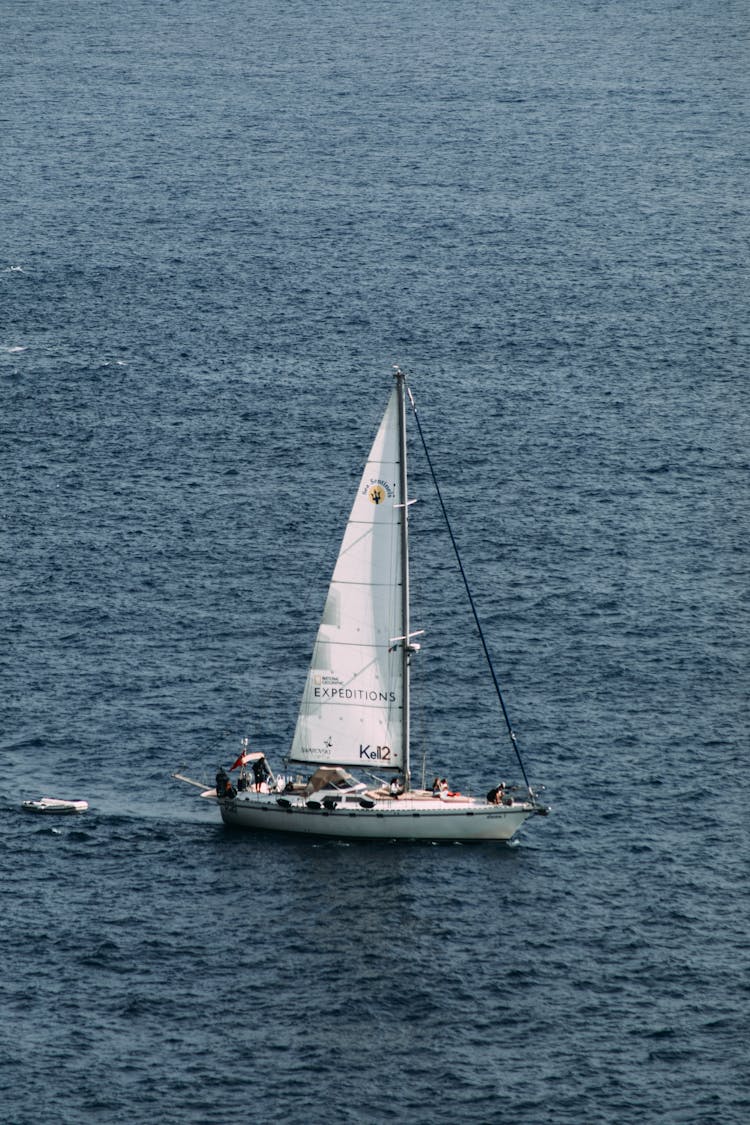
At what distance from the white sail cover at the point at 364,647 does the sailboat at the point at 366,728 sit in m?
0.07

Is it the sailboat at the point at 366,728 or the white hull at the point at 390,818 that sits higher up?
the sailboat at the point at 366,728

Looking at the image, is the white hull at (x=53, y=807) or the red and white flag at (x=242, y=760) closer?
the red and white flag at (x=242, y=760)

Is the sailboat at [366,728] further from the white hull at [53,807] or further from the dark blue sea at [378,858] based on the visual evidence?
the white hull at [53,807]

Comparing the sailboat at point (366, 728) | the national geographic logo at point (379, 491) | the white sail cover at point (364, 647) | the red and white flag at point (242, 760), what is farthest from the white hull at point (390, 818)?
the national geographic logo at point (379, 491)

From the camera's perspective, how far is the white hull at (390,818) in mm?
145000

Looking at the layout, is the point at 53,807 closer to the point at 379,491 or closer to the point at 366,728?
the point at 366,728

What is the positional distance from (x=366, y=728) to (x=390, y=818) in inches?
272

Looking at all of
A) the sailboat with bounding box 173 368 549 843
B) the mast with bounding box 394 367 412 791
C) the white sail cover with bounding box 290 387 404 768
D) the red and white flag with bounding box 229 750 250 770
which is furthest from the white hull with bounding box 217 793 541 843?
the white sail cover with bounding box 290 387 404 768

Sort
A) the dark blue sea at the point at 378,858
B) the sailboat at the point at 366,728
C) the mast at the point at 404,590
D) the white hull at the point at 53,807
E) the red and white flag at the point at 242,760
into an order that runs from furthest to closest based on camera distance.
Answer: the white hull at the point at 53,807, the red and white flag at the point at 242,760, the sailboat at the point at 366,728, the mast at the point at 404,590, the dark blue sea at the point at 378,858

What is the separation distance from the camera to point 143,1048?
12450cm

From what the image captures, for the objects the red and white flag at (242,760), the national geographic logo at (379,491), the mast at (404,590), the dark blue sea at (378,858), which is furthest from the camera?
the red and white flag at (242,760)

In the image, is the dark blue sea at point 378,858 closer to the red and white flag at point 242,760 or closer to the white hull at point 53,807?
the white hull at point 53,807

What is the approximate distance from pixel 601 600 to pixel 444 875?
46942 millimetres

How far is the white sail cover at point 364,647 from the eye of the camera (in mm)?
145000
